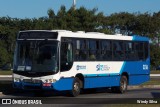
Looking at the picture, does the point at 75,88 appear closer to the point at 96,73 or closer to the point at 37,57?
the point at 96,73

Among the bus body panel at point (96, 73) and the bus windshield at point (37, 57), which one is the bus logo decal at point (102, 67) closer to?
the bus body panel at point (96, 73)

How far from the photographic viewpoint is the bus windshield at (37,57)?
77.2 feet

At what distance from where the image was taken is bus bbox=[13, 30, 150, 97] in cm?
2355

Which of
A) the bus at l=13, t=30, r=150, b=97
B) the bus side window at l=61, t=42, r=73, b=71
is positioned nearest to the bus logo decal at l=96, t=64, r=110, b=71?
the bus at l=13, t=30, r=150, b=97

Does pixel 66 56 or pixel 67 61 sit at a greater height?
pixel 66 56

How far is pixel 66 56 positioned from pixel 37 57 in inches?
55.0

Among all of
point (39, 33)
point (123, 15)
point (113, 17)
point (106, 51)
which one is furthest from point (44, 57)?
point (123, 15)

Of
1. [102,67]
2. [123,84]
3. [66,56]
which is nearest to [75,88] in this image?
[66,56]

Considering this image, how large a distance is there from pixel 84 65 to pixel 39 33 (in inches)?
112

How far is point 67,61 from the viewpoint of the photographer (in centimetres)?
→ 2412

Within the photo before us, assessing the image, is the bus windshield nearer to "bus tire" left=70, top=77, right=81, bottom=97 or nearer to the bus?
the bus

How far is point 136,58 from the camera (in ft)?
100

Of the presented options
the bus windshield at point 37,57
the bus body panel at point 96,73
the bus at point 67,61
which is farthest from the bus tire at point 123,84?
the bus windshield at point 37,57

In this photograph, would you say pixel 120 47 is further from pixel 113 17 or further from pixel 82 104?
pixel 113 17
